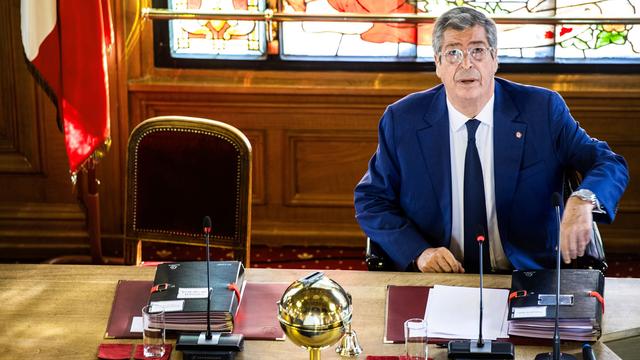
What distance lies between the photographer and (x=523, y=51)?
4.91 m

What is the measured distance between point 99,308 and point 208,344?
1.39 feet

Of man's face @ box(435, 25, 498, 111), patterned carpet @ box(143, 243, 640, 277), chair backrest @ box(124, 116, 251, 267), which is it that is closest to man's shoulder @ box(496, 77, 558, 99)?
man's face @ box(435, 25, 498, 111)

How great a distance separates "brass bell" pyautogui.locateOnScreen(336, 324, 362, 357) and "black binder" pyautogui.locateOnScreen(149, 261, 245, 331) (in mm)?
283

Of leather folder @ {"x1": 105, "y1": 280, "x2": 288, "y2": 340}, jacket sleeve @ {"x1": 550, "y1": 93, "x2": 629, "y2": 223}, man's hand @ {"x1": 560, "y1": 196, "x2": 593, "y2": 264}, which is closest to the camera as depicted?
leather folder @ {"x1": 105, "y1": 280, "x2": 288, "y2": 340}

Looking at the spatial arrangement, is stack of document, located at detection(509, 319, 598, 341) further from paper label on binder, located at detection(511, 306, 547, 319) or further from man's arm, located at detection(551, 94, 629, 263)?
man's arm, located at detection(551, 94, 629, 263)

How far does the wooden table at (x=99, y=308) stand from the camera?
2455 millimetres

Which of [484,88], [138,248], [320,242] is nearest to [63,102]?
[138,248]

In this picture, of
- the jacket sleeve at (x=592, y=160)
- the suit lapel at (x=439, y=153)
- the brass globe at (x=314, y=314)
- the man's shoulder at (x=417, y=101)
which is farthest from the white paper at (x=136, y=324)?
the jacket sleeve at (x=592, y=160)

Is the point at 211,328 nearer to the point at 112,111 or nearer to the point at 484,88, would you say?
the point at 484,88

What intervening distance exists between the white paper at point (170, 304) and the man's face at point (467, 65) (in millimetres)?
1109

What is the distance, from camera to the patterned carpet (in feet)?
16.0

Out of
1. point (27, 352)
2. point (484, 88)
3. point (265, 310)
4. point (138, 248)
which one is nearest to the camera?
point (27, 352)

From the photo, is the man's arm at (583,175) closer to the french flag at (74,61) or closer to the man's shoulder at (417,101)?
the man's shoulder at (417,101)

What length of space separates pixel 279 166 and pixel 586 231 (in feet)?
8.14
